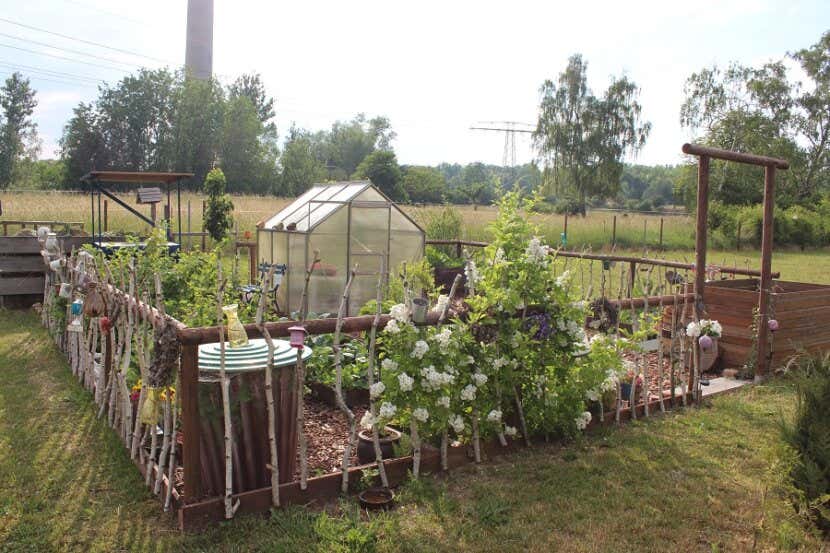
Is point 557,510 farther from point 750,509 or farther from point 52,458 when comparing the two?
point 52,458

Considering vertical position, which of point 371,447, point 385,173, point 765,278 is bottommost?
point 371,447

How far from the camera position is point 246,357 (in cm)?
356

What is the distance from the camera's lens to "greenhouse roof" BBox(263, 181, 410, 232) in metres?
9.85

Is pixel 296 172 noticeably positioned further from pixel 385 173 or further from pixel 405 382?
pixel 405 382

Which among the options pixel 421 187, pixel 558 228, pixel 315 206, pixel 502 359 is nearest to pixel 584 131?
pixel 558 228

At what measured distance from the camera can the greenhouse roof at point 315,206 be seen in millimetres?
9852

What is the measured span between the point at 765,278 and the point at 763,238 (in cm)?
39

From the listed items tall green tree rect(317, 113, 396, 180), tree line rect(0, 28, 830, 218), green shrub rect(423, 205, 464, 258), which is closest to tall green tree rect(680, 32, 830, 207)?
tree line rect(0, 28, 830, 218)

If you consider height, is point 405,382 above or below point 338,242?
below

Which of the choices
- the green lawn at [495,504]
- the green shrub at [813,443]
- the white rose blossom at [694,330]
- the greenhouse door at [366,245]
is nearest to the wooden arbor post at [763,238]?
the white rose blossom at [694,330]

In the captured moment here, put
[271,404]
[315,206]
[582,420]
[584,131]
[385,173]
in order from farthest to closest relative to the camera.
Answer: [385,173]
[584,131]
[315,206]
[582,420]
[271,404]

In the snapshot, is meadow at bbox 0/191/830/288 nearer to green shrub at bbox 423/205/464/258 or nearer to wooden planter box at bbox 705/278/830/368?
green shrub at bbox 423/205/464/258

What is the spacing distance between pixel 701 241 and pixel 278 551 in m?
4.55

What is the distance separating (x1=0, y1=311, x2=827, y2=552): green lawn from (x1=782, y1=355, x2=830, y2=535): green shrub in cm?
13
